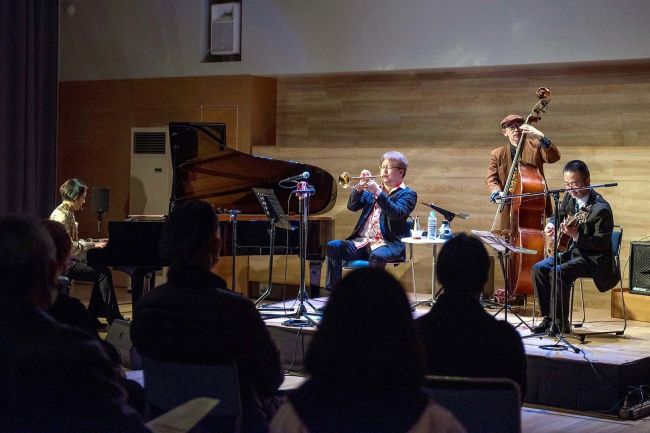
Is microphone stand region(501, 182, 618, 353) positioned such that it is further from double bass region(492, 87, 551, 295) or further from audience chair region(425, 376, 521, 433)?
audience chair region(425, 376, 521, 433)

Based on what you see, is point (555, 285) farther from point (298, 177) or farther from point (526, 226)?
point (298, 177)

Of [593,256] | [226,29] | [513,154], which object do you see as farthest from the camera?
[226,29]

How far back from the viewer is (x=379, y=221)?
709 centimetres

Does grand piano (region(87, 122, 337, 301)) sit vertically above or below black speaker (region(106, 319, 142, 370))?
above

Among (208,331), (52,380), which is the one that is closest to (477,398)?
(208,331)

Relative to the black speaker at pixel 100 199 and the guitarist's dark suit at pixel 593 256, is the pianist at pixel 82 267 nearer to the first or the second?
the black speaker at pixel 100 199

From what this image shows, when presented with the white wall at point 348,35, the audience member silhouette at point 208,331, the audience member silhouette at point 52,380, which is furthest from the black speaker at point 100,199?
the audience member silhouette at point 52,380

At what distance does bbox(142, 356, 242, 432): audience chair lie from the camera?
9.37 feet

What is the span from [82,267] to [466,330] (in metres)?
5.10

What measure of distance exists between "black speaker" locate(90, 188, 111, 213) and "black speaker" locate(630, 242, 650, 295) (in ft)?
16.6

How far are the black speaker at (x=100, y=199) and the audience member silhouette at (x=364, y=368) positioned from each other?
7894mm

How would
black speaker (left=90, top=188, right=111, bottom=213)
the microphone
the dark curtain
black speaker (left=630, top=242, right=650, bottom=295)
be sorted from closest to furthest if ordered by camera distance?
the microphone < black speaker (left=630, top=242, right=650, bottom=295) < the dark curtain < black speaker (left=90, top=188, right=111, bottom=213)

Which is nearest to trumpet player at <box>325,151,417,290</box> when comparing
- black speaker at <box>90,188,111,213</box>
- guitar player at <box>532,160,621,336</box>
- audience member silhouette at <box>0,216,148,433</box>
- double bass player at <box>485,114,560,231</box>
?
double bass player at <box>485,114,560,231</box>

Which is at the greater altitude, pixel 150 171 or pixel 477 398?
pixel 150 171
